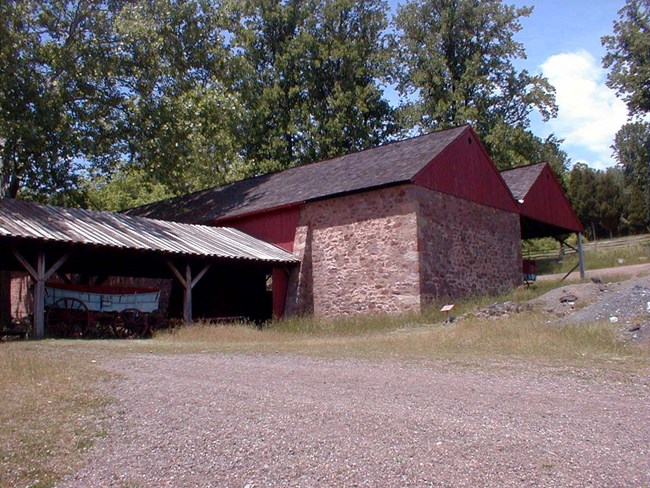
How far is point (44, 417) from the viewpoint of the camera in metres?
5.98

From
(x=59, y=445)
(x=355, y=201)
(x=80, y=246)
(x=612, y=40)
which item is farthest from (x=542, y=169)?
(x=59, y=445)

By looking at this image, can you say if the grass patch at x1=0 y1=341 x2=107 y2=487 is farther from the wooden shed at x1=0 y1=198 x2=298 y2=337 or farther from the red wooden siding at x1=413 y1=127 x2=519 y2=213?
the red wooden siding at x1=413 y1=127 x2=519 y2=213

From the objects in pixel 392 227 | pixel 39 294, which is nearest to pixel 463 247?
pixel 392 227

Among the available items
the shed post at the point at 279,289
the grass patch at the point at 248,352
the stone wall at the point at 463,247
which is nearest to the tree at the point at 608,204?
the stone wall at the point at 463,247

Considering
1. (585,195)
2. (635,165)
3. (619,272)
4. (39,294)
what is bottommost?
(39,294)

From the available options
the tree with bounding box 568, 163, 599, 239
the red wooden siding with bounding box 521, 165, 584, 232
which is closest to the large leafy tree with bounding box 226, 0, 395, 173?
the red wooden siding with bounding box 521, 165, 584, 232

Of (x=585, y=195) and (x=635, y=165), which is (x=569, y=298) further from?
(x=635, y=165)

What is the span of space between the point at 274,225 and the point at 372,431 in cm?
1649

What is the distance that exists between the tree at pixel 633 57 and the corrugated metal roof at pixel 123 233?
950 inches

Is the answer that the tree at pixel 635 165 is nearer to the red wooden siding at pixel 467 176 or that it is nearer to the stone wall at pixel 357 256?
the red wooden siding at pixel 467 176

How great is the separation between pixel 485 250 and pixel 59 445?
1764cm

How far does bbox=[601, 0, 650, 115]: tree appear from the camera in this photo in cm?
3456

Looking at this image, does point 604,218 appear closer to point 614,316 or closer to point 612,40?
point 612,40

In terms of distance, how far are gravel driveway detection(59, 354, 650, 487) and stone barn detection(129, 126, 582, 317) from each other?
982cm
